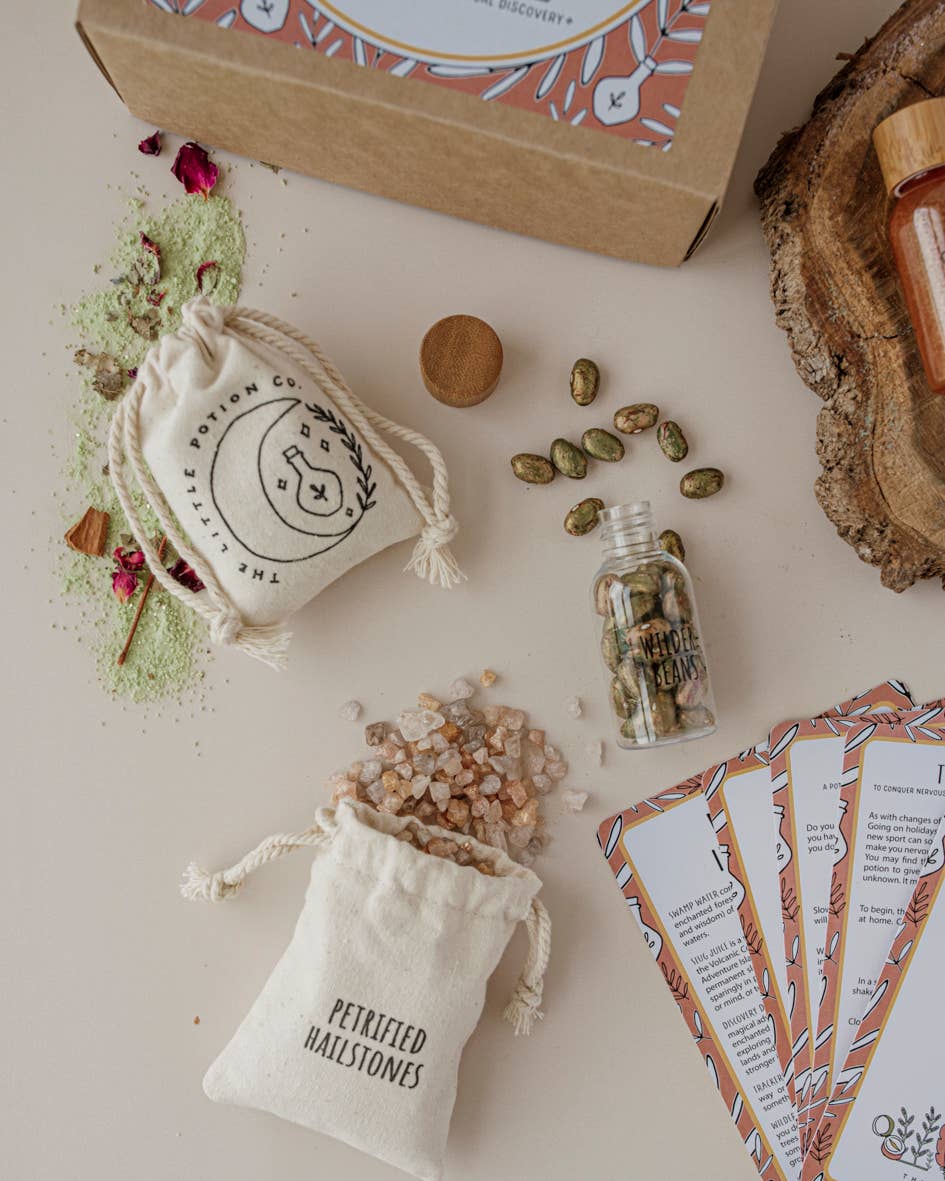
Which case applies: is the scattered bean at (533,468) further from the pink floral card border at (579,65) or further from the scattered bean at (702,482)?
the pink floral card border at (579,65)

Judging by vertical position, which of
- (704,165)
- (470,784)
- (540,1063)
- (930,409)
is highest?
(704,165)

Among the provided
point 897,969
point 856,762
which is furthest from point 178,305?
point 897,969

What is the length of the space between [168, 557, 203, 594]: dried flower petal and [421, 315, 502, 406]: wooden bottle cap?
1.16 feet

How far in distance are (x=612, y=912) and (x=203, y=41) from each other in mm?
1011

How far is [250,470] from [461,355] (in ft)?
0.88

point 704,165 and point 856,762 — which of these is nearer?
point 704,165

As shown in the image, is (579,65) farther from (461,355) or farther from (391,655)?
(391,655)

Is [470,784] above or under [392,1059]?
above

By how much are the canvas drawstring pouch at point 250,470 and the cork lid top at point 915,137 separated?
571 millimetres

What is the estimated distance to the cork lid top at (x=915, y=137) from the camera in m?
0.87

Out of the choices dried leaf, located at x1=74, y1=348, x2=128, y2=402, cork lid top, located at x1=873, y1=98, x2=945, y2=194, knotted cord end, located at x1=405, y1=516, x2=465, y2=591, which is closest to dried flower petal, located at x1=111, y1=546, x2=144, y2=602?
dried leaf, located at x1=74, y1=348, x2=128, y2=402

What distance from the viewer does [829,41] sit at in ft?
3.57

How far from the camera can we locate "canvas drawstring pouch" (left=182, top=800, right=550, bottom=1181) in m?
0.96

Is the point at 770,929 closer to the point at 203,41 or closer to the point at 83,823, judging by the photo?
the point at 83,823
